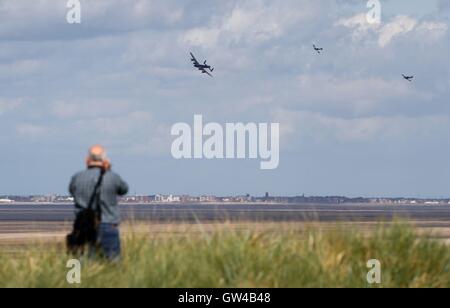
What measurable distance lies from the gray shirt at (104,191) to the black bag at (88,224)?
65 millimetres

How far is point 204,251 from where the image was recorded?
1672 cm

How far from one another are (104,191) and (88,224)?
57 cm

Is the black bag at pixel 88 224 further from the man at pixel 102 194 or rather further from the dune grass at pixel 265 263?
the dune grass at pixel 265 263

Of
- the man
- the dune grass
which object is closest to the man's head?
the man

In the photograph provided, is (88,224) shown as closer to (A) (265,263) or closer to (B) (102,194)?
(B) (102,194)

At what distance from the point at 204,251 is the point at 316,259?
1.67m

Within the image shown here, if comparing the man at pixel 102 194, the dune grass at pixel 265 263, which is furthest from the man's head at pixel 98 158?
the dune grass at pixel 265 263

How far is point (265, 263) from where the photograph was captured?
16328 mm

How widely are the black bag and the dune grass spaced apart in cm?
36

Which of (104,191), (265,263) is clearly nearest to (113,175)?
(104,191)

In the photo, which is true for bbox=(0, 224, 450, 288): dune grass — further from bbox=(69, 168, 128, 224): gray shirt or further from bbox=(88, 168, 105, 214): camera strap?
bbox=(88, 168, 105, 214): camera strap
